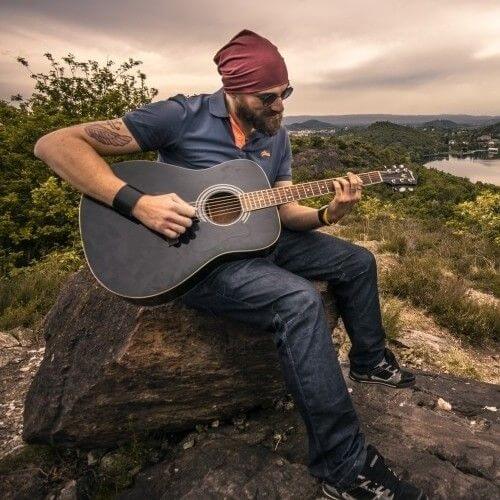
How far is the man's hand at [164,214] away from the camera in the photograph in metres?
2.25

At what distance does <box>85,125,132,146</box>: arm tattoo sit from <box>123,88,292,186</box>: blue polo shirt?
8 cm

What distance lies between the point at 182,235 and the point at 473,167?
439ft

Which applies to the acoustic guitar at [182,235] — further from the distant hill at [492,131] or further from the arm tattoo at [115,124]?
the distant hill at [492,131]

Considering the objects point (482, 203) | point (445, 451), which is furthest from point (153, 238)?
point (482, 203)

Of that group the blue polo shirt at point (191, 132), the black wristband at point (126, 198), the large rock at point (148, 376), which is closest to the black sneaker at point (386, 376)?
the large rock at point (148, 376)

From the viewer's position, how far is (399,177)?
3.09 metres

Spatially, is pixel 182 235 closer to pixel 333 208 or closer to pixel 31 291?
pixel 333 208

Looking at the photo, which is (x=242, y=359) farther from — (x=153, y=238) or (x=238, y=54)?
(x=238, y=54)

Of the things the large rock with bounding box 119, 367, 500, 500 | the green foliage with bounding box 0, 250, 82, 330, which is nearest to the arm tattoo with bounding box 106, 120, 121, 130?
the large rock with bounding box 119, 367, 500, 500

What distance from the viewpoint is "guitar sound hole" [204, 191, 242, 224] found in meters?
2.50

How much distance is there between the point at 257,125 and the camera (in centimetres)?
274

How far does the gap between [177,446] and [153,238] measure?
4.84ft

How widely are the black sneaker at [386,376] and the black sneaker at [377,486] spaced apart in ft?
2.92

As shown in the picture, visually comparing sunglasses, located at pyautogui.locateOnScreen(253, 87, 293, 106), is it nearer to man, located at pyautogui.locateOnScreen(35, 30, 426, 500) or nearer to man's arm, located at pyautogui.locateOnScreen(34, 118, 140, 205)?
man, located at pyautogui.locateOnScreen(35, 30, 426, 500)
